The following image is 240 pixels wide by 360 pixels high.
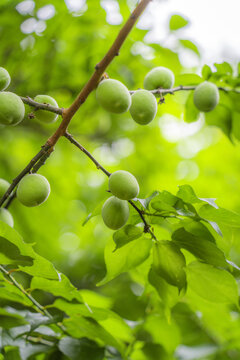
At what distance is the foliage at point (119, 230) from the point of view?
145 cm

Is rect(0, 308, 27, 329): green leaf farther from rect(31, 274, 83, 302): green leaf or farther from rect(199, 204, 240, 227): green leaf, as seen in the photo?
rect(199, 204, 240, 227): green leaf

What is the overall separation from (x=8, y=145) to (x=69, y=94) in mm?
977

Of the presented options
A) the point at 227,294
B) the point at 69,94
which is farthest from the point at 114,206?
the point at 69,94

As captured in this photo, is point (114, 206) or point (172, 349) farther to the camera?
point (172, 349)

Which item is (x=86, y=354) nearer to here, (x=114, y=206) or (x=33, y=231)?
(x=114, y=206)

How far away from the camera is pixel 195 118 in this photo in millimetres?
2279

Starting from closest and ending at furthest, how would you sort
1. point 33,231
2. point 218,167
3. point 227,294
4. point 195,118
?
point 227,294 → point 195,118 → point 33,231 → point 218,167

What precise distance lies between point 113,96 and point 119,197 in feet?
1.06

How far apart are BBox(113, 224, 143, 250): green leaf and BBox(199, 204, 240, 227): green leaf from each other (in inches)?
9.3

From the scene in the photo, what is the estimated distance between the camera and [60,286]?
59.1 inches

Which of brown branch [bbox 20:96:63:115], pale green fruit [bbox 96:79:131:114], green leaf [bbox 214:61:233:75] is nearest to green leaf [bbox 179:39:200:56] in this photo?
green leaf [bbox 214:61:233:75]

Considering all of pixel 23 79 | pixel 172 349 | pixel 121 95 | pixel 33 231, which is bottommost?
pixel 33 231

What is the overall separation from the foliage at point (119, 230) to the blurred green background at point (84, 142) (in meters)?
0.01

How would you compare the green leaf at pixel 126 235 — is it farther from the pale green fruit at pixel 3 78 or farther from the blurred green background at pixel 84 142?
the blurred green background at pixel 84 142
